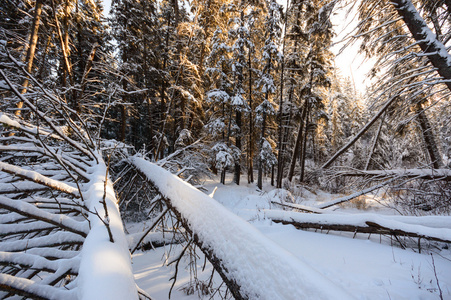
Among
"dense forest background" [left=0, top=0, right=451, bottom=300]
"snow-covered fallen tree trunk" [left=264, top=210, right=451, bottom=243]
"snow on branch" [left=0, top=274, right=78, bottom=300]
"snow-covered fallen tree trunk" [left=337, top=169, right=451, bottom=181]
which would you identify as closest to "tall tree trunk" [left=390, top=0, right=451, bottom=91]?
"dense forest background" [left=0, top=0, right=451, bottom=300]

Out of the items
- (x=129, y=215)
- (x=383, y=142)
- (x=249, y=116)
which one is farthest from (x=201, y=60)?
(x=383, y=142)

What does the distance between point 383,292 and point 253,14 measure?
14346 millimetres

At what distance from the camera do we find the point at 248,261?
1.14 metres

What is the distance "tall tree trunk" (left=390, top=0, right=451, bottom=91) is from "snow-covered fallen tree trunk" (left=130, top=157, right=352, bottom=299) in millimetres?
3511

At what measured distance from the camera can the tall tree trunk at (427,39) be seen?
2.60 meters

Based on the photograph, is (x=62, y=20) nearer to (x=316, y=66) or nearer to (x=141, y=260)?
(x=141, y=260)

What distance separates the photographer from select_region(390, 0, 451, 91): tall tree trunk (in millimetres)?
2604

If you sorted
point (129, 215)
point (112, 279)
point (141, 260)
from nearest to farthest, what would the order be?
point (112, 279)
point (141, 260)
point (129, 215)

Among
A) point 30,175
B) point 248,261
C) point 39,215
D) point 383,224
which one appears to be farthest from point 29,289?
A: point 383,224

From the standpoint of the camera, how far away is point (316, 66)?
12406 mm

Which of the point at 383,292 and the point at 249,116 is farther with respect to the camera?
the point at 249,116

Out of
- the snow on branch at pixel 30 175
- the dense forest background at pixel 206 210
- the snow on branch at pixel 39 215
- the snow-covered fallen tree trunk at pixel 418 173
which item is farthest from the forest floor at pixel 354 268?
the snow on branch at pixel 30 175

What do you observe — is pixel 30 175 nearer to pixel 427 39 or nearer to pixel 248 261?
pixel 248 261

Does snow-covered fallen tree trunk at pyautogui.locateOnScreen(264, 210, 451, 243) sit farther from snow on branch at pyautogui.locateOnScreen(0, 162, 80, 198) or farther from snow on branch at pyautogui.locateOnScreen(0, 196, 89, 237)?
snow on branch at pyautogui.locateOnScreen(0, 162, 80, 198)
